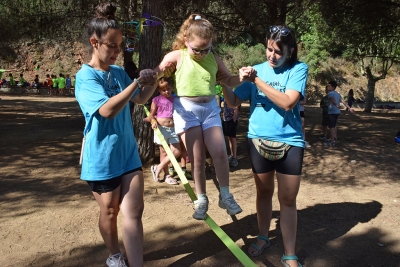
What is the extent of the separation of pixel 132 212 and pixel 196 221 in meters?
1.67

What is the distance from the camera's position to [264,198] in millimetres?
3547

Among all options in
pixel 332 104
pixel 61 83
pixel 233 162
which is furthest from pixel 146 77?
pixel 61 83

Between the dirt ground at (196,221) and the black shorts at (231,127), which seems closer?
the dirt ground at (196,221)

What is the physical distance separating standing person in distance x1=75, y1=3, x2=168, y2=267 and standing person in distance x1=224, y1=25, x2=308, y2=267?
3.36ft

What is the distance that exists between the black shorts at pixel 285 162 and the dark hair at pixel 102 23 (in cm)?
151

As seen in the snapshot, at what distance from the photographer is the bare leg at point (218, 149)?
336cm

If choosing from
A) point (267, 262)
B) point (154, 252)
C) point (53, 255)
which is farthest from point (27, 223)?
point (267, 262)

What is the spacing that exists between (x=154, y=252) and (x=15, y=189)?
256 centimetres

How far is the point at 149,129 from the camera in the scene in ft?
20.0

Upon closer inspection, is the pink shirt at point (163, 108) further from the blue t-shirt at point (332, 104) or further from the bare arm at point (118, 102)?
the blue t-shirt at point (332, 104)

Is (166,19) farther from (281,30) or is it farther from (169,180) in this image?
(281,30)

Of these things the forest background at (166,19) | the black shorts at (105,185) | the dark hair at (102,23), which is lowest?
the black shorts at (105,185)

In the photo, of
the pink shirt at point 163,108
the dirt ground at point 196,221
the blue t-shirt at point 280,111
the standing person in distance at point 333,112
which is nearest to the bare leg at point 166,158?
the dirt ground at point 196,221

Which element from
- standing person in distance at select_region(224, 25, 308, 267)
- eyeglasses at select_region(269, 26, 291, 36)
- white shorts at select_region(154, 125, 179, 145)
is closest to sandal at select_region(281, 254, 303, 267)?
standing person in distance at select_region(224, 25, 308, 267)
